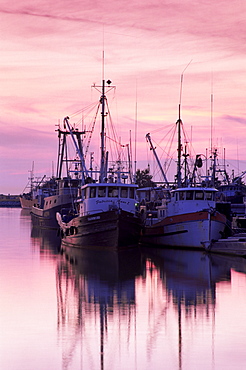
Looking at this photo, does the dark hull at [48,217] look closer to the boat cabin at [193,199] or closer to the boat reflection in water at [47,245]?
the boat reflection in water at [47,245]

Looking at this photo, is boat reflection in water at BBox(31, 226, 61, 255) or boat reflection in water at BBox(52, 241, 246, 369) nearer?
boat reflection in water at BBox(52, 241, 246, 369)

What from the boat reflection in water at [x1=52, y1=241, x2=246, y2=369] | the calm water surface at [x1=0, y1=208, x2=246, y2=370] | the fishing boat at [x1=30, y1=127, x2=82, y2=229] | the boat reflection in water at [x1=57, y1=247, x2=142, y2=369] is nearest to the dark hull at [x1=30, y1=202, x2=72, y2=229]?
the fishing boat at [x1=30, y1=127, x2=82, y2=229]

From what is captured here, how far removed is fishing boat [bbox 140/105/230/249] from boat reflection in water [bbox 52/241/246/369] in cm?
446

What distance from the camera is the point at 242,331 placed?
18406mm

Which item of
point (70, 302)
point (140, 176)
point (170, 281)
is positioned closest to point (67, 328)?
point (70, 302)

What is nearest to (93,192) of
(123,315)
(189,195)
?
(189,195)

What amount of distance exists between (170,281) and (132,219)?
1329 centimetres

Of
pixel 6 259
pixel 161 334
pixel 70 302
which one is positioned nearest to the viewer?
pixel 161 334

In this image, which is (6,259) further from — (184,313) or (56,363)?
(56,363)

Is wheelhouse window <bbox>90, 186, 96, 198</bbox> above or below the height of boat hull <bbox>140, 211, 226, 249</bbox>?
above

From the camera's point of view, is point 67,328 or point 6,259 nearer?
point 67,328

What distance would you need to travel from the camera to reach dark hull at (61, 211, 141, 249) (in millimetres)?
40875

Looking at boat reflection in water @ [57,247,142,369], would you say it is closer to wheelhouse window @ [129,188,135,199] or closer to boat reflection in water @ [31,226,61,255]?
boat reflection in water @ [31,226,61,255]

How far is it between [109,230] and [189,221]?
17.9 feet
